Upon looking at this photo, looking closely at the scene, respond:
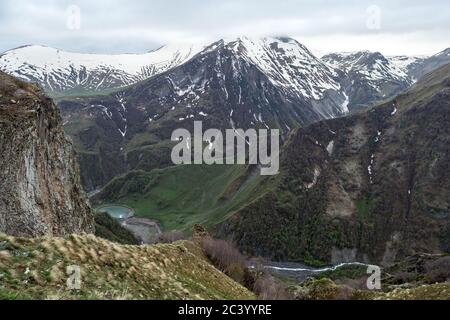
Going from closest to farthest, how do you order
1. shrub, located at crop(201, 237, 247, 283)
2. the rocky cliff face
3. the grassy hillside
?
the grassy hillside < shrub, located at crop(201, 237, 247, 283) < the rocky cliff face

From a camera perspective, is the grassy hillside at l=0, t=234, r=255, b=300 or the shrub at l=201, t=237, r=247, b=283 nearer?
the grassy hillside at l=0, t=234, r=255, b=300

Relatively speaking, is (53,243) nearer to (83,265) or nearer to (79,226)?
(83,265)

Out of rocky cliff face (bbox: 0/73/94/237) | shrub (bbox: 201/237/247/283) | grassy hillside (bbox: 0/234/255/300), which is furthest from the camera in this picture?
rocky cliff face (bbox: 0/73/94/237)

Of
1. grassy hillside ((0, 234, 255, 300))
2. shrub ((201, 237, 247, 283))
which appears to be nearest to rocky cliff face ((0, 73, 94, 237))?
shrub ((201, 237, 247, 283))

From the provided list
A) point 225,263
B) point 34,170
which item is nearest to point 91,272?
point 225,263

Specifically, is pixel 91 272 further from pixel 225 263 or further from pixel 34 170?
pixel 34 170

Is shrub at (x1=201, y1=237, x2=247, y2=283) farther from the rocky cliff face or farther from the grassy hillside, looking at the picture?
the rocky cliff face
